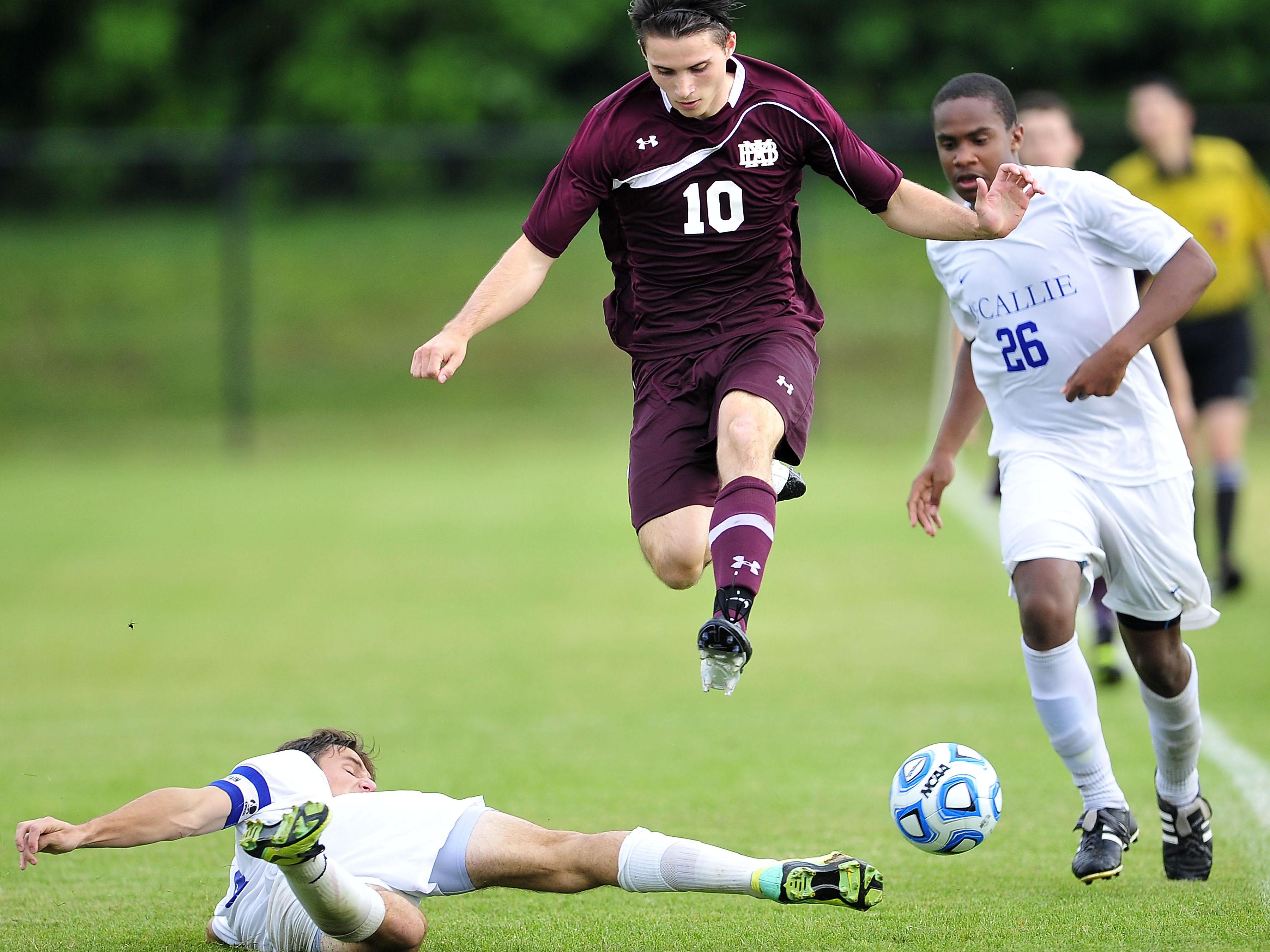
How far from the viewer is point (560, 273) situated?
24750 mm

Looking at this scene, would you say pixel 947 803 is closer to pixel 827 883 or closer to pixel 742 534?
pixel 827 883

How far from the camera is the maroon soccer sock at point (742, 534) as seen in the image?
15.0ft

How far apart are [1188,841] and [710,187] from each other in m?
2.55

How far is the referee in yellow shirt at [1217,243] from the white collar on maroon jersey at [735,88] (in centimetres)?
543

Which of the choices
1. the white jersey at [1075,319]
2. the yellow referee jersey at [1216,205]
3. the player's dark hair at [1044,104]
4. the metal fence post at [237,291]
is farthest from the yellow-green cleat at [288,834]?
the metal fence post at [237,291]

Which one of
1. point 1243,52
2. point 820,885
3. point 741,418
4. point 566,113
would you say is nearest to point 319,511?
point 741,418

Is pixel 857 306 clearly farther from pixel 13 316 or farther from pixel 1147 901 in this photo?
pixel 1147 901

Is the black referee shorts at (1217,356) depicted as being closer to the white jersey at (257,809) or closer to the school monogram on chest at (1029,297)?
the school monogram on chest at (1029,297)

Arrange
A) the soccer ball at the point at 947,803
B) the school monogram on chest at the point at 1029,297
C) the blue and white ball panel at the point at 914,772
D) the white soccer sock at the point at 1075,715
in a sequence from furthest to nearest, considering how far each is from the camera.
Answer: the school monogram on chest at the point at 1029,297
the white soccer sock at the point at 1075,715
the blue and white ball panel at the point at 914,772
the soccer ball at the point at 947,803

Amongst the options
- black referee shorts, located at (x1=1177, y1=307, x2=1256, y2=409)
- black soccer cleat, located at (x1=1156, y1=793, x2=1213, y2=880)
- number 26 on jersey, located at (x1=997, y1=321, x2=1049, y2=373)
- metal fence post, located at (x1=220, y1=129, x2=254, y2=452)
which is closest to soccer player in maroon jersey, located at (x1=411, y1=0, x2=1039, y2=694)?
number 26 on jersey, located at (x1=997, y1=321, x2=1049, y2=373)

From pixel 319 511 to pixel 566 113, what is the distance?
14.1 meters

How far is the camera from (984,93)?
5.00m

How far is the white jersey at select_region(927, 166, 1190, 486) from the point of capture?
4898 millimetres

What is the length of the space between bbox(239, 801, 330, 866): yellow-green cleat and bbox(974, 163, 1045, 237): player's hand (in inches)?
101
